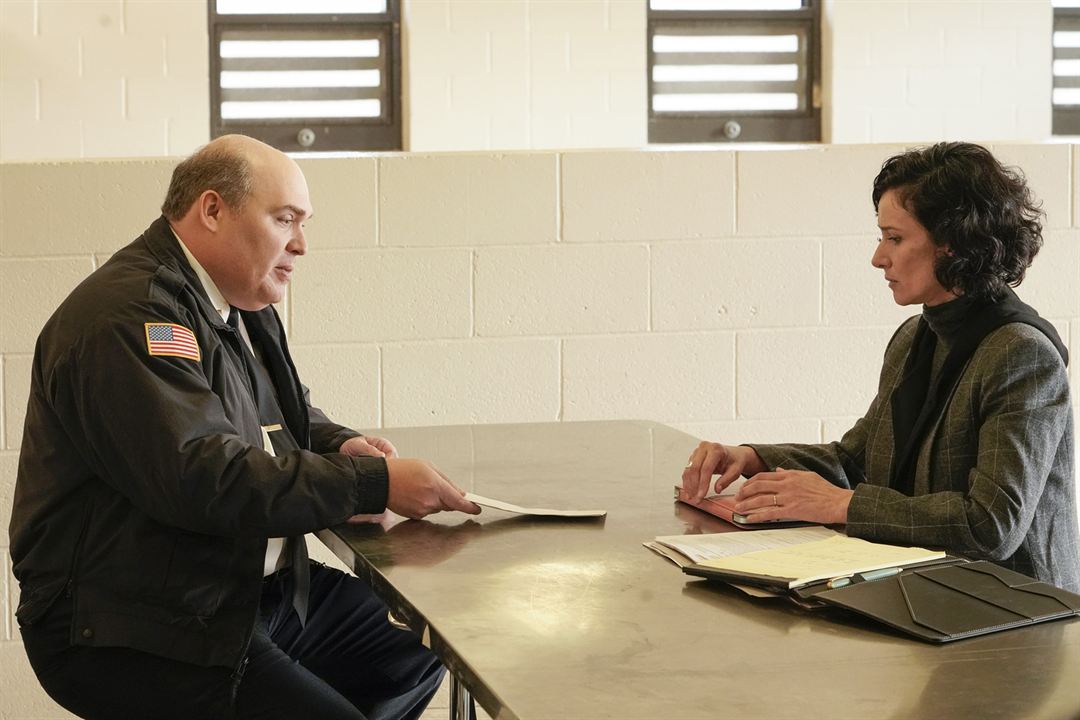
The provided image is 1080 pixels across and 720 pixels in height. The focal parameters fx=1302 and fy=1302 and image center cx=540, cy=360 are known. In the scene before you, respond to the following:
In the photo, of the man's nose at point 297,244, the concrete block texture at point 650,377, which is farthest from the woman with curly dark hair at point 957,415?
the concrete block texture at point 650,377

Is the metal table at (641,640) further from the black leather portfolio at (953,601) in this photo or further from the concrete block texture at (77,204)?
the concrete block texture at (77,204)

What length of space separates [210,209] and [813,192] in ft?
6.55

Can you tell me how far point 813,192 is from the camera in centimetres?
359

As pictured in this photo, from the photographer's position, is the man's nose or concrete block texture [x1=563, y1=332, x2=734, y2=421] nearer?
the man's nose

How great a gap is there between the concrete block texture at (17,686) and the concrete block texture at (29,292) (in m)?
0.79

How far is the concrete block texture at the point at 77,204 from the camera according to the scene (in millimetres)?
3299

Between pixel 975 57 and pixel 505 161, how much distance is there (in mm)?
1397

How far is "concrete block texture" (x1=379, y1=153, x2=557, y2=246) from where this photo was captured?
343cm

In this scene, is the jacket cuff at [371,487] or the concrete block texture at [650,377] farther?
the concrete block texture at [650,377]

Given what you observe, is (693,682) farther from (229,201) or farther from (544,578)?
(229,201)

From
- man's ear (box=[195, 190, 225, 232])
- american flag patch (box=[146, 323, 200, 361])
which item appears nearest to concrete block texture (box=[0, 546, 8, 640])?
man's ear (box=[195, 190, 225, 232])

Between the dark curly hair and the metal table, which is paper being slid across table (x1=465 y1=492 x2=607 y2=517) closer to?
the metal table

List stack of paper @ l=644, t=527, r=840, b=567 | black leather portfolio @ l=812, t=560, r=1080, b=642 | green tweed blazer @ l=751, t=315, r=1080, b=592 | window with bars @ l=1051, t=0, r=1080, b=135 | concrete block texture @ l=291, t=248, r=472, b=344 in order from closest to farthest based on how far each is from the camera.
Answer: black leather portfolio @ l=812, t=560, r=1080, b=642, stack of paper @ l=644, t=527, r=840, b=567, green tweed blazer @ l=751, t=315, r=1080, b=592, concrete block texture @ l=291, t=248, r=472, b=344, window with bars @ l=1051, t=0, r=1080, b=135

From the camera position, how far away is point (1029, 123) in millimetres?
3750
